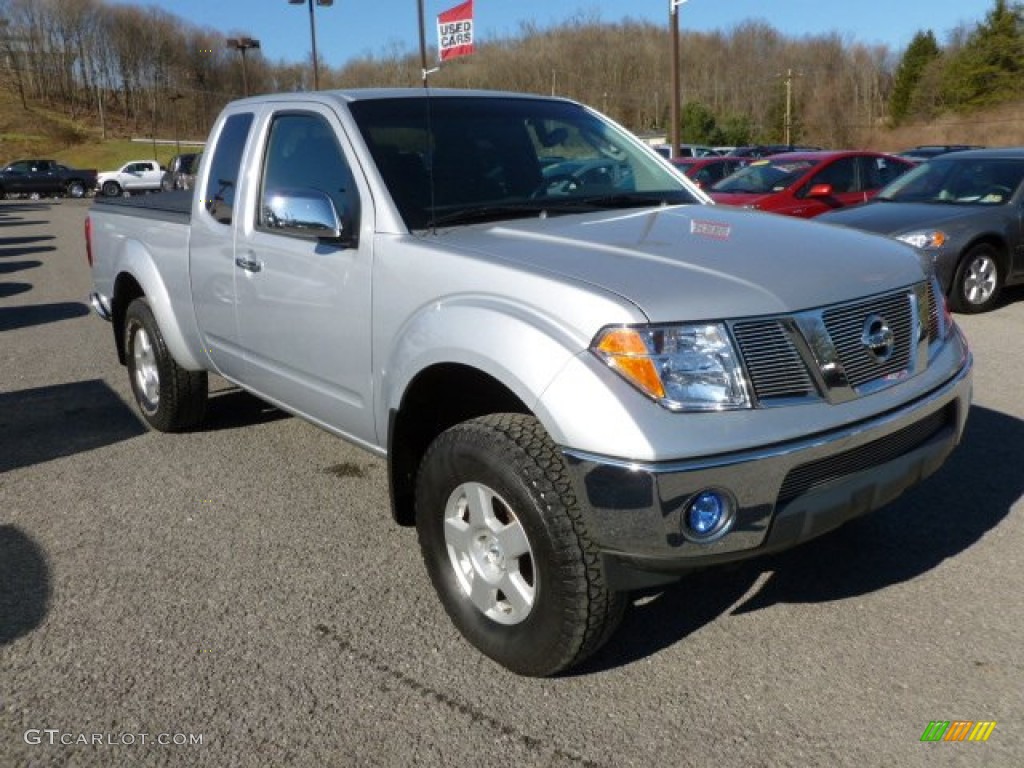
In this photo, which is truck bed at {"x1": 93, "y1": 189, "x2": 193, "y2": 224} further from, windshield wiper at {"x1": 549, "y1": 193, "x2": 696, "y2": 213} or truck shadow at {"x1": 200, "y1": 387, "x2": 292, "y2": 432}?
windshield wiper at {"x1": 549, "y1": 193, "x2": 696, "y2": 213}

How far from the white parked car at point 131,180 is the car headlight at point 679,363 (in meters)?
44.5

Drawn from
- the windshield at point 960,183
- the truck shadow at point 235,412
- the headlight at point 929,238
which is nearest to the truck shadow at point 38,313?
the truck shadow at point 235,412

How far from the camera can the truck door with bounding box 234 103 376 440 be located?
135 inches

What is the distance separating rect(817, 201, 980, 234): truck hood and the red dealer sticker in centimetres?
534

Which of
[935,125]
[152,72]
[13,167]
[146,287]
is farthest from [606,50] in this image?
[146,287]

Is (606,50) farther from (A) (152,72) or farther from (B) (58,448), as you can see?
(B) (58,448)

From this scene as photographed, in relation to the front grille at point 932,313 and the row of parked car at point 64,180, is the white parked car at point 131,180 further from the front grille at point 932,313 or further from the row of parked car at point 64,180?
the front grille at point 932,313

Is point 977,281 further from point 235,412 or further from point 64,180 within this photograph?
point 64,180

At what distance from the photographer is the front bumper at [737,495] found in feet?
7.76

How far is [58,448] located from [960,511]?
4789 millimetres

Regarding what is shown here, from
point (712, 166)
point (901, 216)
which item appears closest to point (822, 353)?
point (901, 216)

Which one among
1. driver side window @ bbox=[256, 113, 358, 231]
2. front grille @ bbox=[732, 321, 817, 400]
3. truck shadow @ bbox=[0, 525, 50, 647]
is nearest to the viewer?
front grille @ bbox=[732, 321, 817, 400]

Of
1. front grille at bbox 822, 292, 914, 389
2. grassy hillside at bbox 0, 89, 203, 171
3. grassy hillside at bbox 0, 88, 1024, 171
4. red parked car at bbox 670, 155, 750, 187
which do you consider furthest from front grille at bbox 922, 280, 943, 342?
grassy hillside at bbox 0, 89, 203, 171

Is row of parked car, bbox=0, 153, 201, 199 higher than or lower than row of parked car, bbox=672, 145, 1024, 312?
higher
